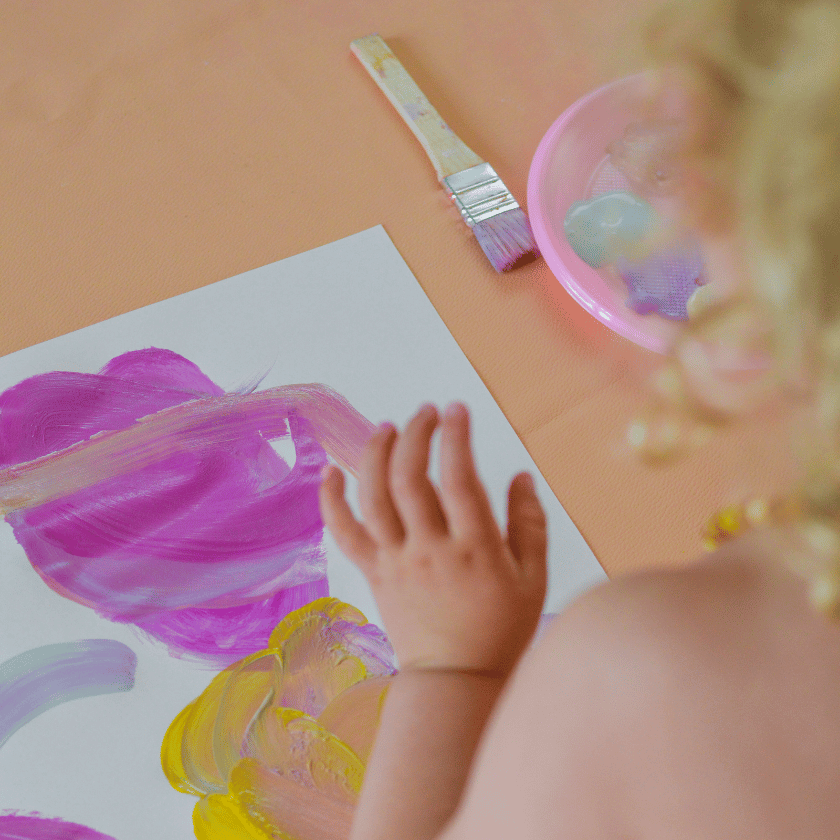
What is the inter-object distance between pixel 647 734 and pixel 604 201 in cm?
41

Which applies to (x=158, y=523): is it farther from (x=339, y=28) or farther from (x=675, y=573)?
(x=339, y=28)

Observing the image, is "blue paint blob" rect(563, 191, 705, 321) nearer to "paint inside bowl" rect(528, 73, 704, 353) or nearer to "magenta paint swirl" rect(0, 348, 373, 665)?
"paint inside bowl" rect(528, 73, 704, 353)

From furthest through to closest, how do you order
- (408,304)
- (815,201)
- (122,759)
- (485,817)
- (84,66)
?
(84,66) < (408,304) < (122,759) < (485,817) < (815,201)

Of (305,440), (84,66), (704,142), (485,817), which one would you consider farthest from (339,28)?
(485,817)

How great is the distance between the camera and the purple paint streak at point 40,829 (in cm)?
40

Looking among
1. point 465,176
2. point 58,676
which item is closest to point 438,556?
point 58,676

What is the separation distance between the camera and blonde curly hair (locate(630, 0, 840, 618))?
0.19 metres

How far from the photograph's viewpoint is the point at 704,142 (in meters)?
0.24

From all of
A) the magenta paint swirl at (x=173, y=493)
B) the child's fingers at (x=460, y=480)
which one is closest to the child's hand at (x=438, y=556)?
the child's fingers at (x=460, y=480)

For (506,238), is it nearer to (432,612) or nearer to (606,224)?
(606,224)

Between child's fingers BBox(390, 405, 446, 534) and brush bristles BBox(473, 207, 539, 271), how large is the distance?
9.6 inches

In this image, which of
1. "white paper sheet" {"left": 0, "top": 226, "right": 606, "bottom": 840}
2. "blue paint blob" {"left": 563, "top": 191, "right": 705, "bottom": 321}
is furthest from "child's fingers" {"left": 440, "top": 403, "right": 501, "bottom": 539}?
"blue paint blob" {"left": 563, "top": 191, "right": 705, "bottom": 321}

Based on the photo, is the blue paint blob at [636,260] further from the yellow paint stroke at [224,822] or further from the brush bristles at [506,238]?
the yellow paint stroke at [224,822]

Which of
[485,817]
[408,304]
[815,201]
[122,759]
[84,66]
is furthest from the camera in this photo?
[84,66]
